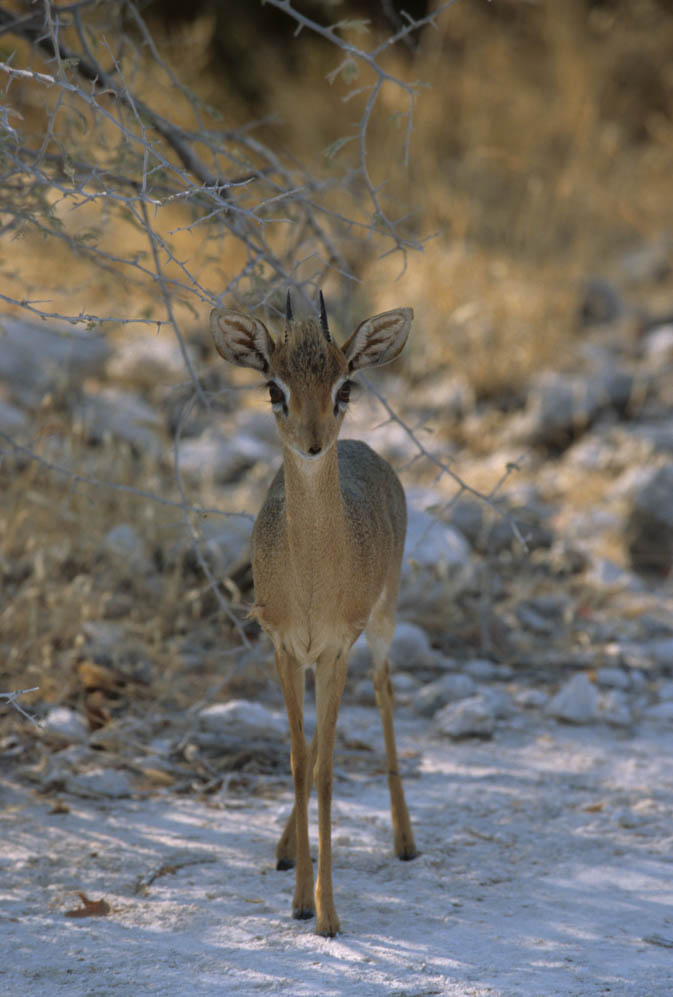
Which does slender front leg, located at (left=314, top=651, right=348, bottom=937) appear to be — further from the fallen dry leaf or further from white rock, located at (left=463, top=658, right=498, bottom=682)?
white rock, located at (left=463, top=658, right=498, bottom=682)

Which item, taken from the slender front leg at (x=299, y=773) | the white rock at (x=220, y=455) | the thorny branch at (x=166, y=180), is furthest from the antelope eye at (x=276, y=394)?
the white rock at (x=220, y=455)

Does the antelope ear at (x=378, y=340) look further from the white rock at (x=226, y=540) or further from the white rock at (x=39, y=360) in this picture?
the white rock at (x=39, y=360)

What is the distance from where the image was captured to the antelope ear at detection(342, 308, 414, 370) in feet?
10.9

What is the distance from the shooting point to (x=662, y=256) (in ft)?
41.2

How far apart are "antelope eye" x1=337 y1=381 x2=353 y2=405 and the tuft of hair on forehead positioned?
5 centimetres

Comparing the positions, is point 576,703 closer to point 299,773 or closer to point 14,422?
point 299,773

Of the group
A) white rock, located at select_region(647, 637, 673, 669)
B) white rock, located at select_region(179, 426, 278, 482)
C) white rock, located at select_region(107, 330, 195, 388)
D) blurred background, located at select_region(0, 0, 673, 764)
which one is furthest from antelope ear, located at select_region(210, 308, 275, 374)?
white rock, located at select_region(107, 330, 195, 388)

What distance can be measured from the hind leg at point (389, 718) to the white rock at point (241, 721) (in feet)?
2.68

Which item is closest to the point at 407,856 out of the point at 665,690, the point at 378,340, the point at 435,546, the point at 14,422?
the point at 378,340

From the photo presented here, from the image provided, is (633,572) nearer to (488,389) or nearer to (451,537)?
(451,537)

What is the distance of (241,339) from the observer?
10.9ft

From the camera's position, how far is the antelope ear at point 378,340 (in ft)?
10.9

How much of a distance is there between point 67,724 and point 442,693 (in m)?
1.72

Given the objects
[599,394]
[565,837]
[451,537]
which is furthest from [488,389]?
[565,837]
